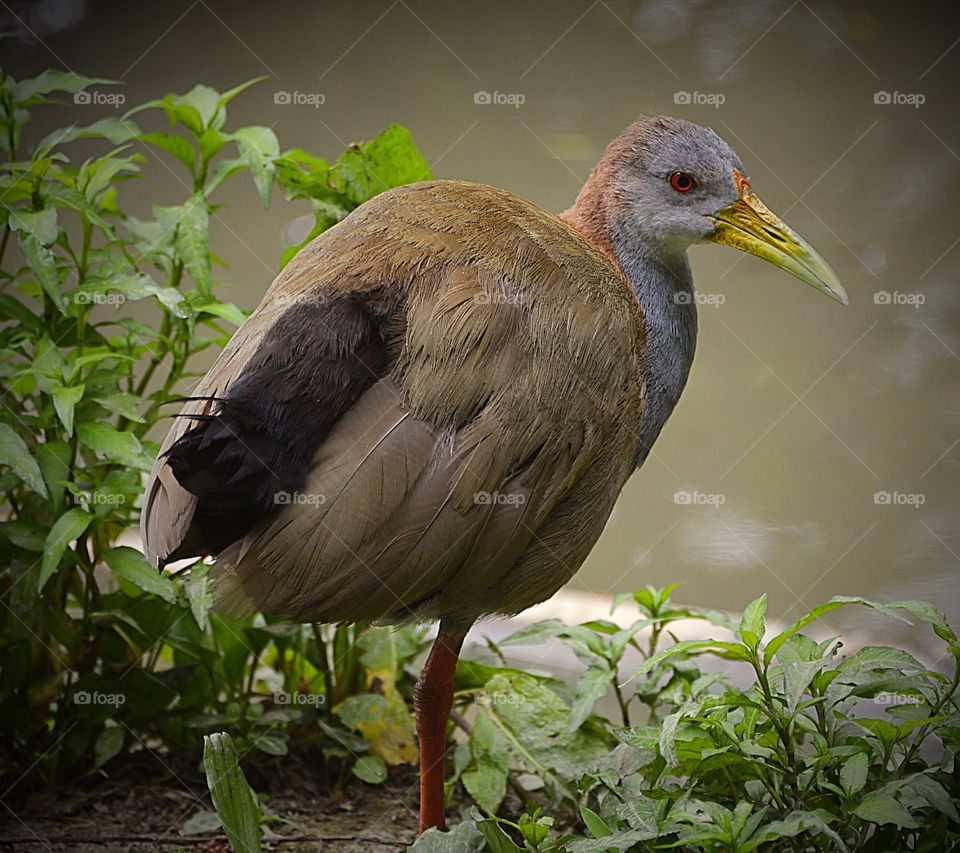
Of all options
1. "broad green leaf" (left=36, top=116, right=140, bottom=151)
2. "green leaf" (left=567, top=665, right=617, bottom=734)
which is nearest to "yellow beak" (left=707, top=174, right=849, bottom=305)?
"green leaf" (left=567, top=665, right=617, bottom=734)

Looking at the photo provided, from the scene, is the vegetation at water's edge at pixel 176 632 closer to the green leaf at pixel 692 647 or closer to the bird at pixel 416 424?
the green leaf at pixel 692 647

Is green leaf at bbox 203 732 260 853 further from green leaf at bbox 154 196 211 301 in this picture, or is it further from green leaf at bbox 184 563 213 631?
green leaf at bbox 154 196 211 301

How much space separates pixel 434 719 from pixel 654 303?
2.94 feet

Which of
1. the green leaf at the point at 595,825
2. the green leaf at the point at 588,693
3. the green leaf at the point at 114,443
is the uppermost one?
the green leaf at the point at 114,443

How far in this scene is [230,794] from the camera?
1778 mm

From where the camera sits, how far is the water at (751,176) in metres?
3.27

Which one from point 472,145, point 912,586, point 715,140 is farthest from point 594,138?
point 912,586

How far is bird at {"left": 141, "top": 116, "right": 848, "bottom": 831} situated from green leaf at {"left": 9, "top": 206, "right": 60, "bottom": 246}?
50cm

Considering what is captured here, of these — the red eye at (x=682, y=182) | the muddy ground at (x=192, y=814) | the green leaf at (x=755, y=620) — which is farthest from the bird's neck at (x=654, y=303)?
the muddy ground at (x=192, y=814)

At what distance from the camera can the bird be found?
1683 millimetres

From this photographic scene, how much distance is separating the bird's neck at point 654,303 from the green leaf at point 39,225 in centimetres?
100

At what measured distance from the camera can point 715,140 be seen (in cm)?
215

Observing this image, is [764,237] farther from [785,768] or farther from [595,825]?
[595,825]

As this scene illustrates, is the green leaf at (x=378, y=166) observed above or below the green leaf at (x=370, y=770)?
above
